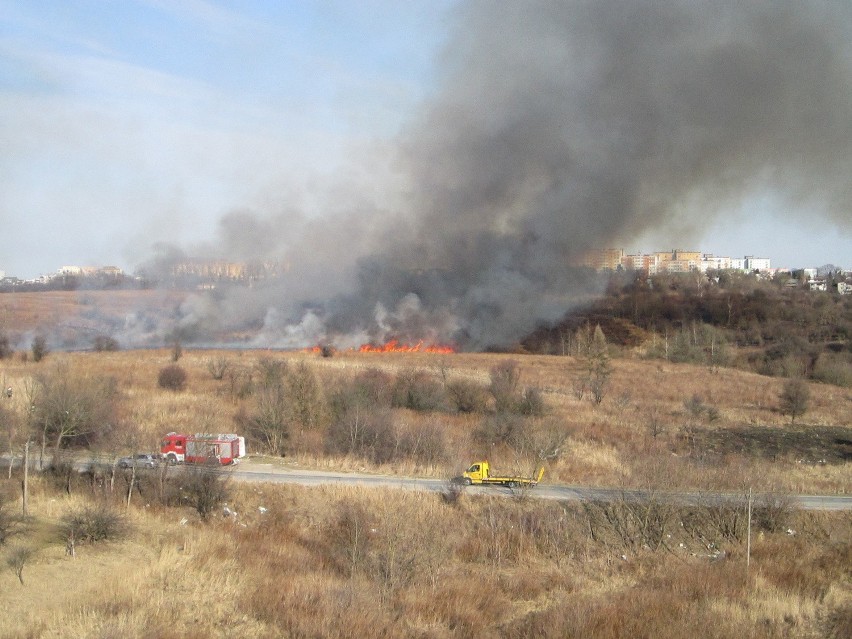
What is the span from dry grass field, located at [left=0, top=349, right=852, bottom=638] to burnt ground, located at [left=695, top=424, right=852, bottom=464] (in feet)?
0.59

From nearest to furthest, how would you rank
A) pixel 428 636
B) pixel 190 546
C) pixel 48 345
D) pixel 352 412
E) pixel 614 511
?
pixel 428 636, pixel 190 546, pixel 614 511, pixel 352 412, pixel 48 345

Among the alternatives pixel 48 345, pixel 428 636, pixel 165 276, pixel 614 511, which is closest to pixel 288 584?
pixel 428 636

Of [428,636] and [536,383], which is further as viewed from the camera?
[536,383]

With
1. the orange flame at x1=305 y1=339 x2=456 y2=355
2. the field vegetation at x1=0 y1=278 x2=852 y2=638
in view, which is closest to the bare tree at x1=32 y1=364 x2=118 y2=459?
the field vegetation at x1=0 y1=278 x2=852 y2=638

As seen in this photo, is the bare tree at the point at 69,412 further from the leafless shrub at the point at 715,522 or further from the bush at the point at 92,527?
the leafless shrub at the point at 715,522

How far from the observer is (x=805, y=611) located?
11.7 m

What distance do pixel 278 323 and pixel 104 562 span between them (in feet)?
154

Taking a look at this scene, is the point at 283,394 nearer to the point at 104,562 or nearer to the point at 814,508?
the point at 104,562

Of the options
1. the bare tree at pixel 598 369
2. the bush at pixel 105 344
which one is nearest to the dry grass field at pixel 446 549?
the bare tree at pixel 598 369

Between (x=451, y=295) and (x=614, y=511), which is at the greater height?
(x=451, y=295)

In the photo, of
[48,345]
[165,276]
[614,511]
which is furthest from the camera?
[165,276]

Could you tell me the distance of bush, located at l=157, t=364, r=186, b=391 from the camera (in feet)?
113

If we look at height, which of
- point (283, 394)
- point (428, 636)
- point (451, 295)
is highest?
point (451, 295)

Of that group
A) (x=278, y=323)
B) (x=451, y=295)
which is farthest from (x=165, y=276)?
(x=451, y=295)
